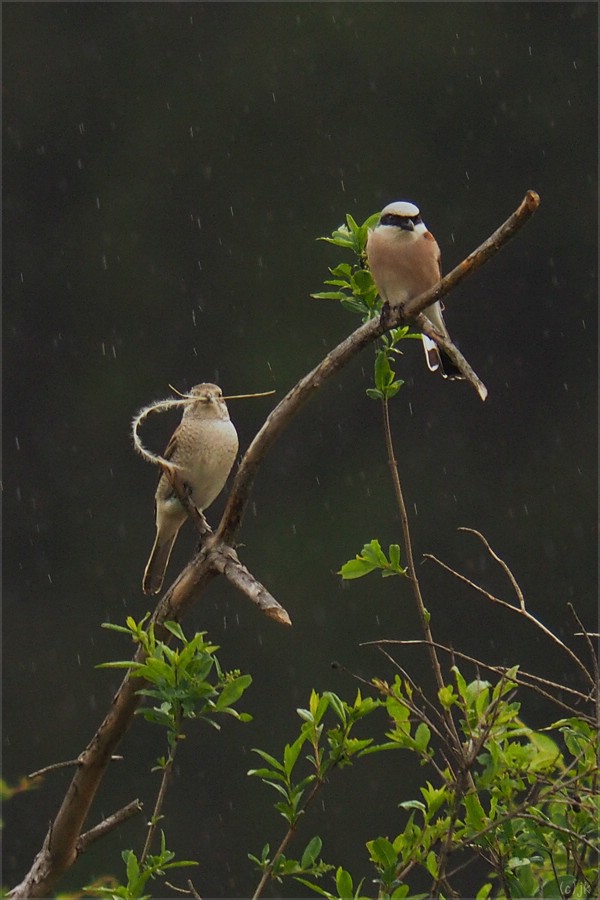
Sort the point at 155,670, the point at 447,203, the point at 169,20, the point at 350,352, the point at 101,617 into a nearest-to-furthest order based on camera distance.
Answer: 1. the point at 155,670
2. the point at 350,352
3. the point at 101,617
4. the point at 447,203
5. the point at 169,20

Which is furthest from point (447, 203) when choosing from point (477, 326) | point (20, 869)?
point (20, 869)

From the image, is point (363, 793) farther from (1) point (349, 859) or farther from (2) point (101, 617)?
(2) point (101, 617)

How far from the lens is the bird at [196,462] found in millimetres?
2912

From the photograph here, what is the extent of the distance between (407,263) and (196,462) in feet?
2.26

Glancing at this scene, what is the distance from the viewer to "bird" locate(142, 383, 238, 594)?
9.55ft

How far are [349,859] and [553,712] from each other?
138 centimetres

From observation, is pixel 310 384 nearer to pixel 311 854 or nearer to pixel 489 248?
pixel 489 248

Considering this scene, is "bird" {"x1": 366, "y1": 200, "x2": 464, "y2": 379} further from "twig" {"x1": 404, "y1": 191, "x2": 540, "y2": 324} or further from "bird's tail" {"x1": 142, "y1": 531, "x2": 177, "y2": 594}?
"bird's tail" {"x1": 142, "y1": 531, "x2": 177, "y2": 594}

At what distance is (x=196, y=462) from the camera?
2928mm

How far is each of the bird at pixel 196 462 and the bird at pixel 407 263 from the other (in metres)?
0.53

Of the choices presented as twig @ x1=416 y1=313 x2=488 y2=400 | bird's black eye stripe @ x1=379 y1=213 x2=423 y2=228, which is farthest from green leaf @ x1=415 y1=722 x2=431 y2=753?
bird's black eye stripe @ x1=379 y1=213 x2=423 y2=228

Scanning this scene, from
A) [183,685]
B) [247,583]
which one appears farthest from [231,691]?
[247,583]

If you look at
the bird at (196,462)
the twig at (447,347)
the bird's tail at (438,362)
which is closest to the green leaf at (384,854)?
the twig at (447,347)

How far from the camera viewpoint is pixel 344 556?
26.6 feet
